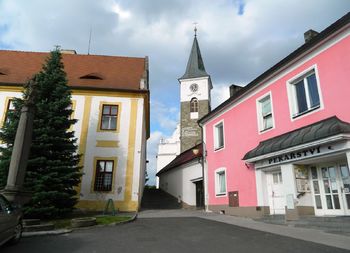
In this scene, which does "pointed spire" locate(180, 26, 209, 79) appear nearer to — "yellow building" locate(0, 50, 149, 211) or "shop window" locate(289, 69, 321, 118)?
"yellow building" locate(0, 50, 149, 211)

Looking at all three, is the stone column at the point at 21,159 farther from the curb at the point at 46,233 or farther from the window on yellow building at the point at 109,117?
the window on yellow building at the point at 109,117

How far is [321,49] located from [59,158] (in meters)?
12.3

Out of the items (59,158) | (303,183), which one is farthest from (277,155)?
(59,158)

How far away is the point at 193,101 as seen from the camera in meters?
44.8

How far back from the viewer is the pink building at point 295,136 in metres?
9.77

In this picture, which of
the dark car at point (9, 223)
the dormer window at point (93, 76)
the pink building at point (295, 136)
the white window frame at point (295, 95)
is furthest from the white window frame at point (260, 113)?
the dormer window at point (93, 76)

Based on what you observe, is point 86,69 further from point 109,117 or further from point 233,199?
point 233,199

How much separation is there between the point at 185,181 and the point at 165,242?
54.7 feet

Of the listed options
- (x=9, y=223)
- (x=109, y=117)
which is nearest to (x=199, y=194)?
(x=109, y=117)

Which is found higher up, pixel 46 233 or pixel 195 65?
pixel 195 65

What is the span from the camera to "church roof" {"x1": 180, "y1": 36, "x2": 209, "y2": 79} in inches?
1859

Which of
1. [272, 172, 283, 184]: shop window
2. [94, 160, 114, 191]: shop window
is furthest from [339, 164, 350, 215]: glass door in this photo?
[94, 160, 114, 191]: shop window

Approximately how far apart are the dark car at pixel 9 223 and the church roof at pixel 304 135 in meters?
9.41

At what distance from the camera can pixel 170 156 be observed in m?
52.5
